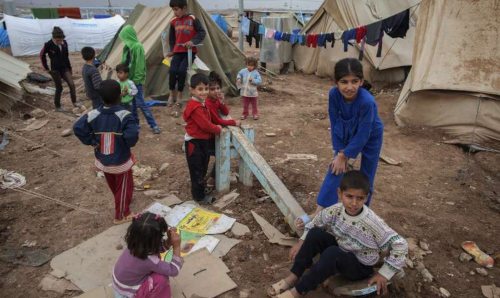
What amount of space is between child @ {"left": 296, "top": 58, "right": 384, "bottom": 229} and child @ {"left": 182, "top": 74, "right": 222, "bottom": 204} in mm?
1273

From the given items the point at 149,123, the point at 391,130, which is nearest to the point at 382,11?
the point at 391,130

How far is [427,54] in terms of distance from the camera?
6.10 metres

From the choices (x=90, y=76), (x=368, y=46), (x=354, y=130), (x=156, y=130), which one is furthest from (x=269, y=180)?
(x=368, y=46)

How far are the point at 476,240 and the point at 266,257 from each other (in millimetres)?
2055

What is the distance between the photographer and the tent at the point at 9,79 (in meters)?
6.76

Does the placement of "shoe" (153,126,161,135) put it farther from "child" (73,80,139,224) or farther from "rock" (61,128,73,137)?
"child" (73,80,139,224)

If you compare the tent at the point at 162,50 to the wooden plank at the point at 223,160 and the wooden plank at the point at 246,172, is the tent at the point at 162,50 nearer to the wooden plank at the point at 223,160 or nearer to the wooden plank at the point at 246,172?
the wooden plank at the point at 246,172

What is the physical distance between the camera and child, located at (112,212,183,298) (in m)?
2.01

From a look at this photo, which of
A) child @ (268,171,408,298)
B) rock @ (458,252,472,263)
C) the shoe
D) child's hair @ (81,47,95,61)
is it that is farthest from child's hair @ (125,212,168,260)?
A: child's hair @ (81,47,95,61)

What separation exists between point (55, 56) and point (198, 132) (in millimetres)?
4912

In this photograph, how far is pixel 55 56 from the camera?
6.71m

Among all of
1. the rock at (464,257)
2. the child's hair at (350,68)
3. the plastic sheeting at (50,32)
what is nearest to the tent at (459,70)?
the rock at (464,257)

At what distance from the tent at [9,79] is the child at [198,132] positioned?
5200 millimetres

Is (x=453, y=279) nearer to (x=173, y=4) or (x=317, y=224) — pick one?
(x=317, y=224)
